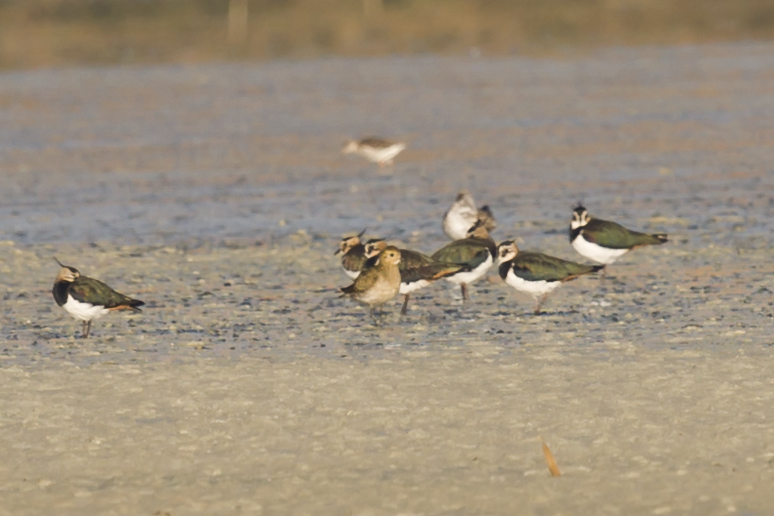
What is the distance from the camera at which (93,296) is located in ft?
37.4

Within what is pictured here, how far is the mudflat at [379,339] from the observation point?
7684 millimetres

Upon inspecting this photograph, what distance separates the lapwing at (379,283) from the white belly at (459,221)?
3407 millimetres

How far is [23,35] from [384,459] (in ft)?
169

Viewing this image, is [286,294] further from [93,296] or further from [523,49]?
[523,49]

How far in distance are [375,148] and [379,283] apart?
1158 centimetres

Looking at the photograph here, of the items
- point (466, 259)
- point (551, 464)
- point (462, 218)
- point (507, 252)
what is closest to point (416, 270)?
point (466, 259)

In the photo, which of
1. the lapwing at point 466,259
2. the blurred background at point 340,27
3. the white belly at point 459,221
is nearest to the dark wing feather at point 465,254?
the lapwing at point 466,259

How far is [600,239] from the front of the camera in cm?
1382

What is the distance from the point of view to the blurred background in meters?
49.5

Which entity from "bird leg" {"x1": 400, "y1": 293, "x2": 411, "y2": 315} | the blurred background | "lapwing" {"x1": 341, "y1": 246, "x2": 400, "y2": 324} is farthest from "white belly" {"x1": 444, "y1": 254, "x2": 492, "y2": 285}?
the blurred background

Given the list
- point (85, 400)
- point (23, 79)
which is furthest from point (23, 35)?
point (85, 400)

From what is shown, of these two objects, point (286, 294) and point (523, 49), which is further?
point (523, 49)

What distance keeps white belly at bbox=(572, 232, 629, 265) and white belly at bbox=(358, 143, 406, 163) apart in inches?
387

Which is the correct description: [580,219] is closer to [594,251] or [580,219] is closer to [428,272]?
[594,251]
